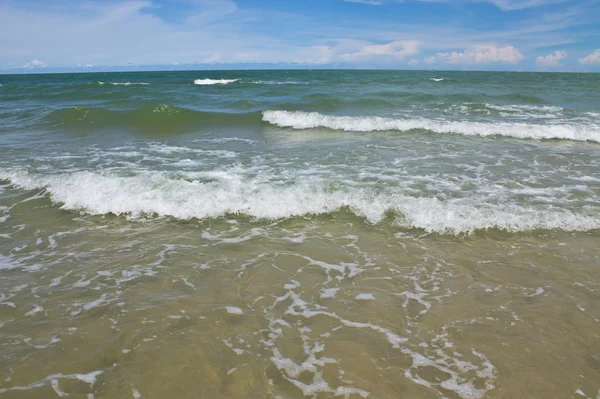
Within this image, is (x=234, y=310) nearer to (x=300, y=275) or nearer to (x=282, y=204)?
(x=300, y=275)

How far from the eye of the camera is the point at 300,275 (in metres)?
4.35

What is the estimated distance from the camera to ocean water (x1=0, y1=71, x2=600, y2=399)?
2877 millimetres

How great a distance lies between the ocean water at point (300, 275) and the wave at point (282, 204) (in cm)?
4

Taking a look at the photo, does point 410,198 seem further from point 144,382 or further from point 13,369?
point 13,369

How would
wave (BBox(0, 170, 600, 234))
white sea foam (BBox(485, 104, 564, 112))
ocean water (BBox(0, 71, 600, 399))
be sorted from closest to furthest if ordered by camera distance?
ocean water (BBox(0, 71, 600, 399)), wave (BBox(0, 170, 600, 234)), white sea foam (BBox(485, 104, 564, 112))

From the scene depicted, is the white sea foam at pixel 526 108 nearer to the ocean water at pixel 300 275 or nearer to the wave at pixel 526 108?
the wave at pixel 526 108

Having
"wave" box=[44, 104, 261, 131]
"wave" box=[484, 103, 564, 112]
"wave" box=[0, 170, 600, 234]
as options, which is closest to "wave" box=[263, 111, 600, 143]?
"wave" box=[44, 104, 261, 131]

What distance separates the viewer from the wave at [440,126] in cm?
1280

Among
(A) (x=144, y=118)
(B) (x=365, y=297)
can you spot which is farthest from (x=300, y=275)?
(A) (x=144, y=118)

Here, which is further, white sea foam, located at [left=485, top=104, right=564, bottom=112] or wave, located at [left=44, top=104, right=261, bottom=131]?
white sea foam, located at [left=485, top=104, right=564, bottom=112]

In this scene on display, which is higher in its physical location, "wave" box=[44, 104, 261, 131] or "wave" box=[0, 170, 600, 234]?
"wave" box=[44, 104, 261, 131]

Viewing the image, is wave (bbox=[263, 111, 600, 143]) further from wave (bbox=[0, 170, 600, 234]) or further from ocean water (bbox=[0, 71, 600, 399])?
wave (bbox=[0, 170, 600, 234])

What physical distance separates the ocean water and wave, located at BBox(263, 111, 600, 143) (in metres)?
3.25

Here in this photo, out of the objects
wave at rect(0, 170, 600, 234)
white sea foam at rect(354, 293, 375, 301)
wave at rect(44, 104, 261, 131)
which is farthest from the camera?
wave at rect(44, 104, 261, 131)
